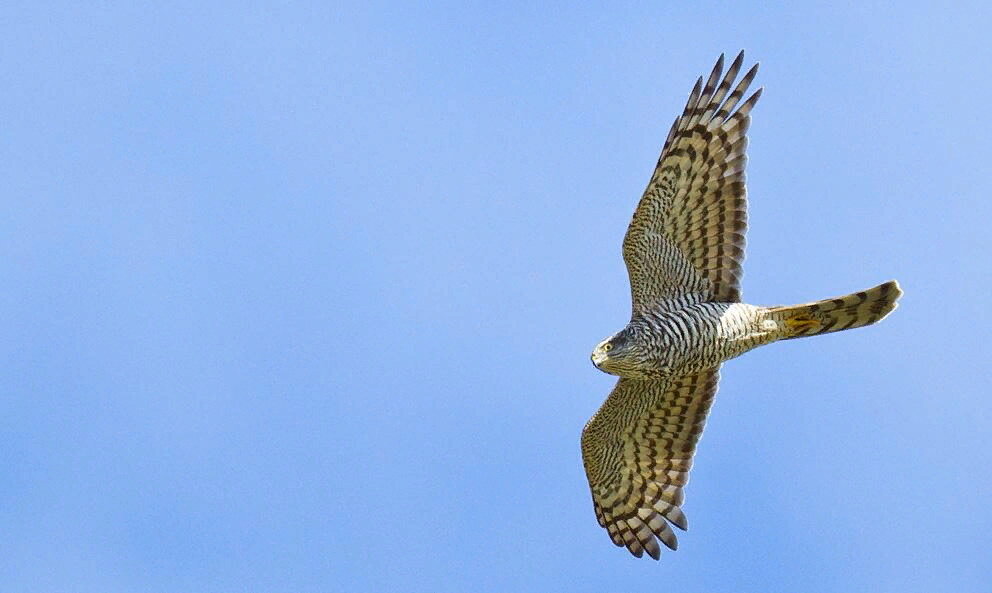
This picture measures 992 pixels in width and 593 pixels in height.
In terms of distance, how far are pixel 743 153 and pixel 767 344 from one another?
5.78 feet

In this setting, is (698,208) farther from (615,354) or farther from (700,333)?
(615,354)

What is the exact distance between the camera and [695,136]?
1271cm

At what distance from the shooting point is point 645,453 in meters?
13.9

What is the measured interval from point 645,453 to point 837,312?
8.21ft

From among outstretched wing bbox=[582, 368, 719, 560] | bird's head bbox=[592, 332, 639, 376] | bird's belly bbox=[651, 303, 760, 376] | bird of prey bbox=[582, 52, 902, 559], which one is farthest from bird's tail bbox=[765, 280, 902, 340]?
bird's head bbox=[592, 332, 639, 376]

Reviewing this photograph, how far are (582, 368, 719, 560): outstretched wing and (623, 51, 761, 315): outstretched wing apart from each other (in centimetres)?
104

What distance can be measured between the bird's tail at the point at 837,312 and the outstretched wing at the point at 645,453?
1.03 metres

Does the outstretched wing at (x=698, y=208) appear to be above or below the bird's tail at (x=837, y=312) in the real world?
above

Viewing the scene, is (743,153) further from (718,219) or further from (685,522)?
(685,522)

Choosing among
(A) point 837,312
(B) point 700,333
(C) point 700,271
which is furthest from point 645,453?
(A) point 837,312

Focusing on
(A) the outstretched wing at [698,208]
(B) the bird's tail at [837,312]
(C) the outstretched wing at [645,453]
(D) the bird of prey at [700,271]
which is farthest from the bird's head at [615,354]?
(B) the bird's tail at [837,312]

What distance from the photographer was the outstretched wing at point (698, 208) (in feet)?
41.4

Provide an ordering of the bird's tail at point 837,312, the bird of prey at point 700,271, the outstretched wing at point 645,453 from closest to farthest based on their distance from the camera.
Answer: the bird's tail at point 837,312, the bird of prey at point 700,271, the outstretched wing at point 645,453

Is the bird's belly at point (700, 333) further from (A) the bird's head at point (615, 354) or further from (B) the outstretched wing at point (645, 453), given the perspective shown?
(B) the outstretched wing at point (645, 453)
